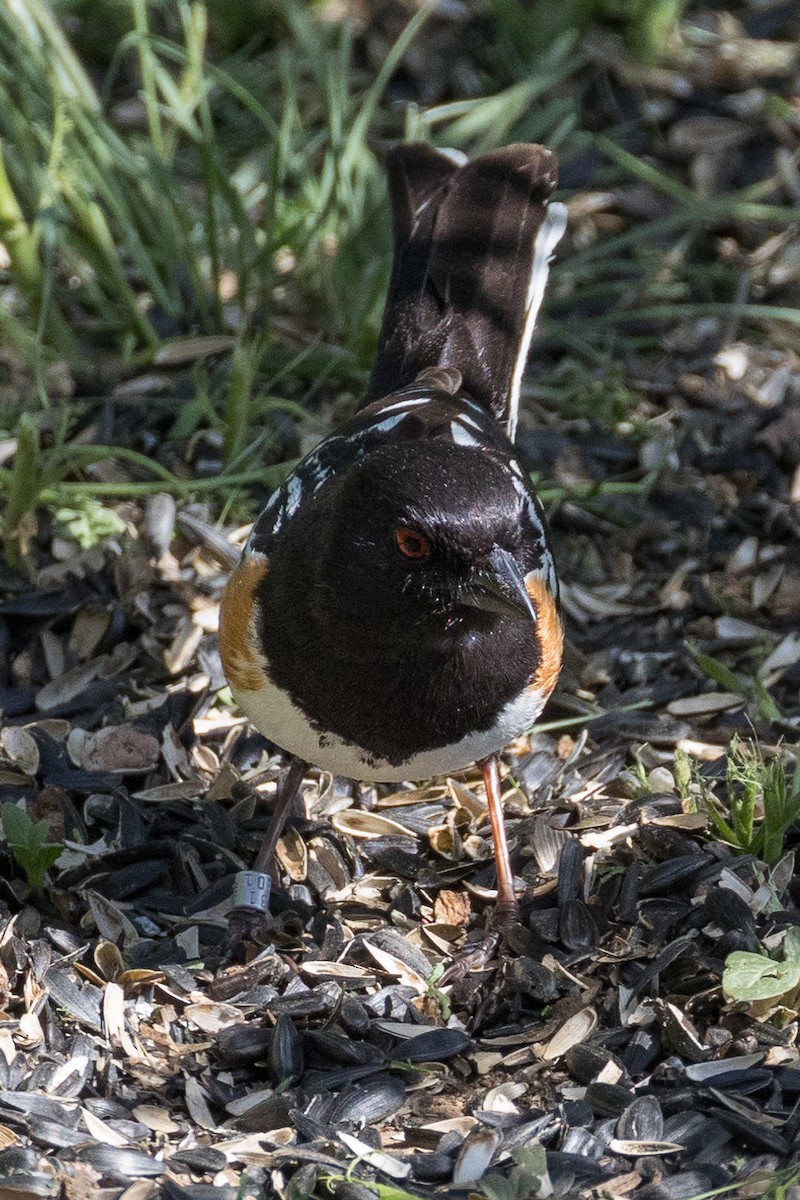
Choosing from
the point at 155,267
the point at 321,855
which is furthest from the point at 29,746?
the point at 155,267

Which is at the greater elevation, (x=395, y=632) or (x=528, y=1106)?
(x=395, y=632)

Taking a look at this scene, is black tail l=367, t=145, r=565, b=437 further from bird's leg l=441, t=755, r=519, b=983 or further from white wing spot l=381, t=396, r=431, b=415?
bird's leg l=441, t=755, r=519, b=983

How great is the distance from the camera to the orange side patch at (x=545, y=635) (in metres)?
3.23

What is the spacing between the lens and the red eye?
2.83 meters

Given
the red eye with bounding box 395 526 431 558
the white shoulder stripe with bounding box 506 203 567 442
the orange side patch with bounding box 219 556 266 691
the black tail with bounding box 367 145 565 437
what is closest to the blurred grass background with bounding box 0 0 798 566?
the black tail with bounding box 367 145 565 437

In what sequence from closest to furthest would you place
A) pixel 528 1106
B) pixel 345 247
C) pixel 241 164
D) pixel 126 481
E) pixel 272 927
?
pixel 528 1106 → pixel 272 927 → pixel 126 481 → pixel 345 247 → pixel 241 164

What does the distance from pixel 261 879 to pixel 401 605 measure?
81 centimetres

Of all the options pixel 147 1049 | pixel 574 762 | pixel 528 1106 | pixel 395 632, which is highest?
pixel 395 632

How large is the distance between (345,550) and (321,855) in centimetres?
91

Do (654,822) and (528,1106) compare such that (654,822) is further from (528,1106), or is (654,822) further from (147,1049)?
(147,1049)

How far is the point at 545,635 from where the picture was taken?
326 cm

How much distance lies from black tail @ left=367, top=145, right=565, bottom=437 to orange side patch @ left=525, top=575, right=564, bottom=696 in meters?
0.68

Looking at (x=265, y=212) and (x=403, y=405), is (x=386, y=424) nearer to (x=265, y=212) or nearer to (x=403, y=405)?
(x=403, y=405)

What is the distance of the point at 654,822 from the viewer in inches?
133
